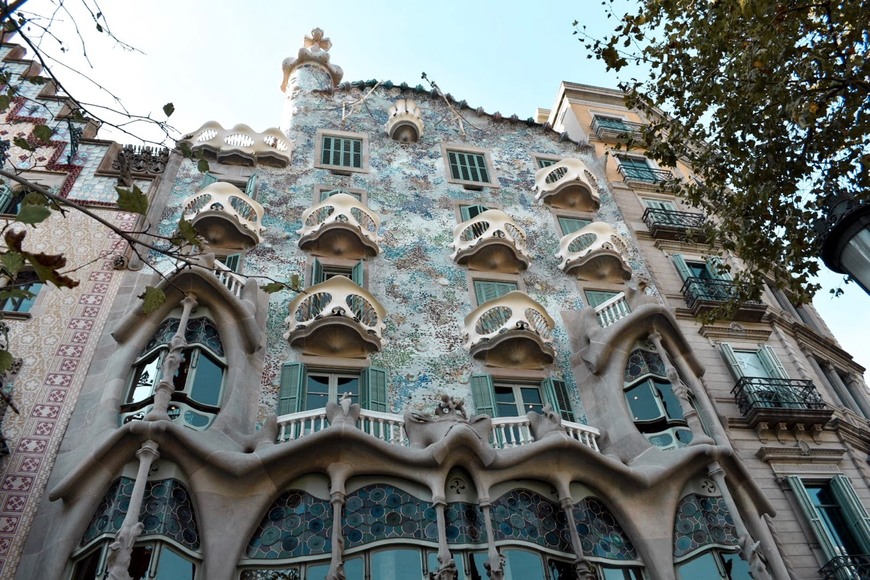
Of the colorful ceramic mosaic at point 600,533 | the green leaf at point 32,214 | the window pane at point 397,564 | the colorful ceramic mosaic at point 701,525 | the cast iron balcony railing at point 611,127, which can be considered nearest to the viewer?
the green leaf at point 32,214

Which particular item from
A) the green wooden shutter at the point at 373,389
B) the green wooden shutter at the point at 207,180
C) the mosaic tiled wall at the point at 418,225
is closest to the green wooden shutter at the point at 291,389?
the mosaic tiled wall at the point at 418,225

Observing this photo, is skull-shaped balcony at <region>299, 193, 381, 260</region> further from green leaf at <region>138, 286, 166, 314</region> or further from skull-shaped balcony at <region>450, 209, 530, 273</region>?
green leaf at <region>138, 286, 166, 314</region>

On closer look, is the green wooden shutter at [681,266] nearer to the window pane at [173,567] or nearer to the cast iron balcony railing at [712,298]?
the cast iron balcony railing at [712,298]

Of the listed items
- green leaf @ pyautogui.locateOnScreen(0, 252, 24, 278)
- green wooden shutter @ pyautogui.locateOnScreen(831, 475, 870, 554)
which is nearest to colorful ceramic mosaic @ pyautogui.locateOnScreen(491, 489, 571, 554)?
green wooden shutter @ pyautogui.locateOnScreen(831, 475, 870, 554)

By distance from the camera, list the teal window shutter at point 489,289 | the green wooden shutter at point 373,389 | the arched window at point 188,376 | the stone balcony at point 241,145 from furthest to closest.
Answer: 1. the stone balcony at point 241,145
2. the teal window shutter at point 489,289
3. the green wooden shutter at point 373,389
4. the arched window at point 188,376

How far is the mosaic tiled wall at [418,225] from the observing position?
14.7 meters

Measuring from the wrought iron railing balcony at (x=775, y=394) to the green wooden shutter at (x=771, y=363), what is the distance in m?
0.28

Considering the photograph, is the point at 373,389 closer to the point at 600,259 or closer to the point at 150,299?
the point at 600,259

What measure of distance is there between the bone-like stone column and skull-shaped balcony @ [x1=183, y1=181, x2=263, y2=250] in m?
6.56

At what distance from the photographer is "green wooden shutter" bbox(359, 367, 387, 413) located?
13.5 meters

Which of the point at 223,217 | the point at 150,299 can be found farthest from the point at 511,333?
the point at 150,299

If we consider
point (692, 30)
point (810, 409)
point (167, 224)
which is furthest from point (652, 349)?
point (167, 224)

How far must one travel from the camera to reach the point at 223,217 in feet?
52.1

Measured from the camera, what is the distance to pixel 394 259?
17125 mm
